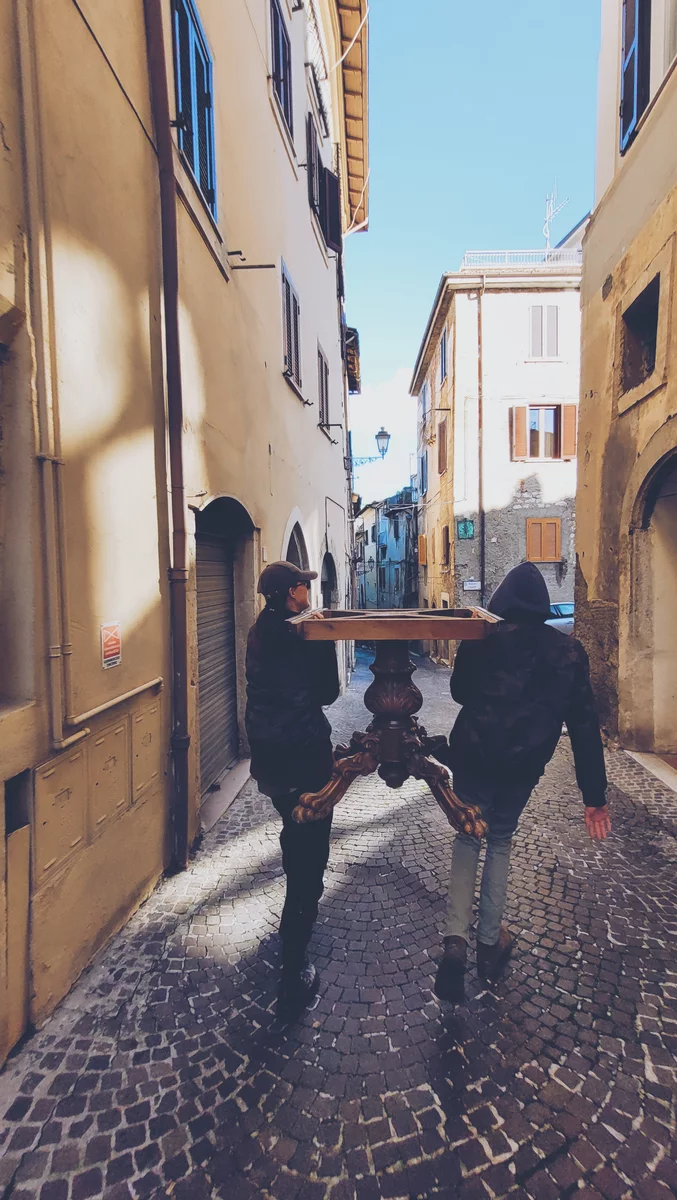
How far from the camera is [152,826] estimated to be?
3.43m

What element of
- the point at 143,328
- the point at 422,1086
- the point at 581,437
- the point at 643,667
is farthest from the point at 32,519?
the point at 581,437

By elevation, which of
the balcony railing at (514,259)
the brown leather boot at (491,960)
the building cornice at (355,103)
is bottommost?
the brown leather boot at (491,960)

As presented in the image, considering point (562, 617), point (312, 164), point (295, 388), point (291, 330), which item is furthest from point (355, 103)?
point (562, 617)

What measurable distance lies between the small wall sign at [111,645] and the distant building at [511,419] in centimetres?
1494

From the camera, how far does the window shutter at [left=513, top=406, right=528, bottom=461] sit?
16.9 metres

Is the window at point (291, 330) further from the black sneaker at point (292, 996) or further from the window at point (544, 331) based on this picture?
the window at point (544, 331)

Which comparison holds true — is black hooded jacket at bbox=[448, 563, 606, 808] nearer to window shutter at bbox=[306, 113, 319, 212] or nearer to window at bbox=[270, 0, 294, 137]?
window at bbox=[270, 0, 294, 137]

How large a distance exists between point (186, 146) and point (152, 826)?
485cm

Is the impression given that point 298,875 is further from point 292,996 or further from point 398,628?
point 398,628

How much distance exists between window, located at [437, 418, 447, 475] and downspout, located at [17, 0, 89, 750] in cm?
1711

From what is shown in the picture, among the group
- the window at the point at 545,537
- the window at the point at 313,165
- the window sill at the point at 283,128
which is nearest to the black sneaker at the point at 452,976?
the window sill at the point at 283,128

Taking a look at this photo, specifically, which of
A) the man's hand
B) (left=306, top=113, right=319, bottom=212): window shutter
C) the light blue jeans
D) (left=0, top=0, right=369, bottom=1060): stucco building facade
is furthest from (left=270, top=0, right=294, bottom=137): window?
the man's hand

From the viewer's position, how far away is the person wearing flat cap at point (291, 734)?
2.39 m

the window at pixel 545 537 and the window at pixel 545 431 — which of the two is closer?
the window at pixel 545 431
